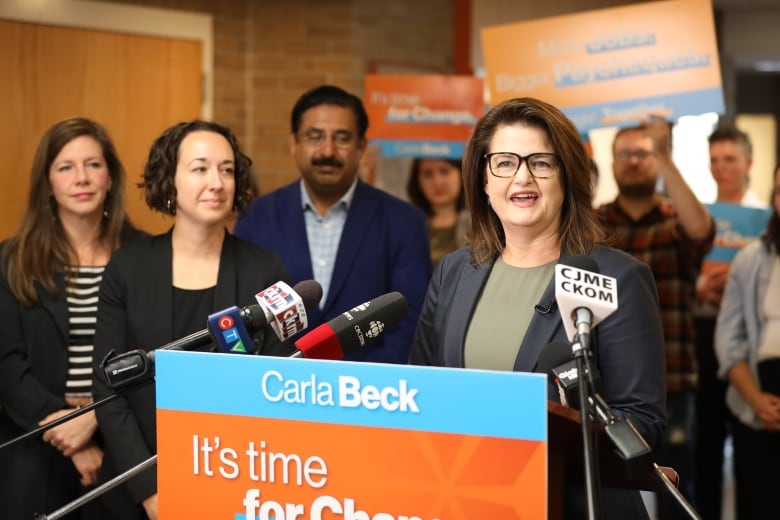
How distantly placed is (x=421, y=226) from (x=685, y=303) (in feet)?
4.01

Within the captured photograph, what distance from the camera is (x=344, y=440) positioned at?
149 cm

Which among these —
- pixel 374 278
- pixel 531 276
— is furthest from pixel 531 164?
pixel 374 278

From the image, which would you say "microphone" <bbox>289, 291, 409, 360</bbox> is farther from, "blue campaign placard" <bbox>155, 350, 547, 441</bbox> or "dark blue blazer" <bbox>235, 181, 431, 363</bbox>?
"dark blue blazer" <bbox>235, 181, 431, 363</bbox>

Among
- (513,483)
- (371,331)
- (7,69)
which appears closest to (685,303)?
(371,331)

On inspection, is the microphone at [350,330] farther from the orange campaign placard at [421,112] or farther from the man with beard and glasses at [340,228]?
the orange campaign placard at [421,112]

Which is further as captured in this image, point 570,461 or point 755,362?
point 755,362

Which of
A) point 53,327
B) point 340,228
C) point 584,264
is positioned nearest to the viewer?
point 584,264

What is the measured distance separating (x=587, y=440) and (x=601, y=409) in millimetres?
92

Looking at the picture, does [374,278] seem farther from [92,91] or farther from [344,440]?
[92,91]

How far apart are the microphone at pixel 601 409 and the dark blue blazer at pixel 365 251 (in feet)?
5.17

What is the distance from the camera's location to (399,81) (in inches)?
192

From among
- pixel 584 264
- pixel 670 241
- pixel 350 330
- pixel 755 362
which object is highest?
pixel 670 241

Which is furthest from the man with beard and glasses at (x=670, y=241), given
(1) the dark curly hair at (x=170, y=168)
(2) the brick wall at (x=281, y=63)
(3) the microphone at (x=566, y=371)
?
(3) the microphone at (x=566, y=371)

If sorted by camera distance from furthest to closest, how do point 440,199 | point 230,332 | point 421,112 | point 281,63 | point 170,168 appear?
point 281,63
point 440,199
point 421,112
point 170,168
point 230,332
